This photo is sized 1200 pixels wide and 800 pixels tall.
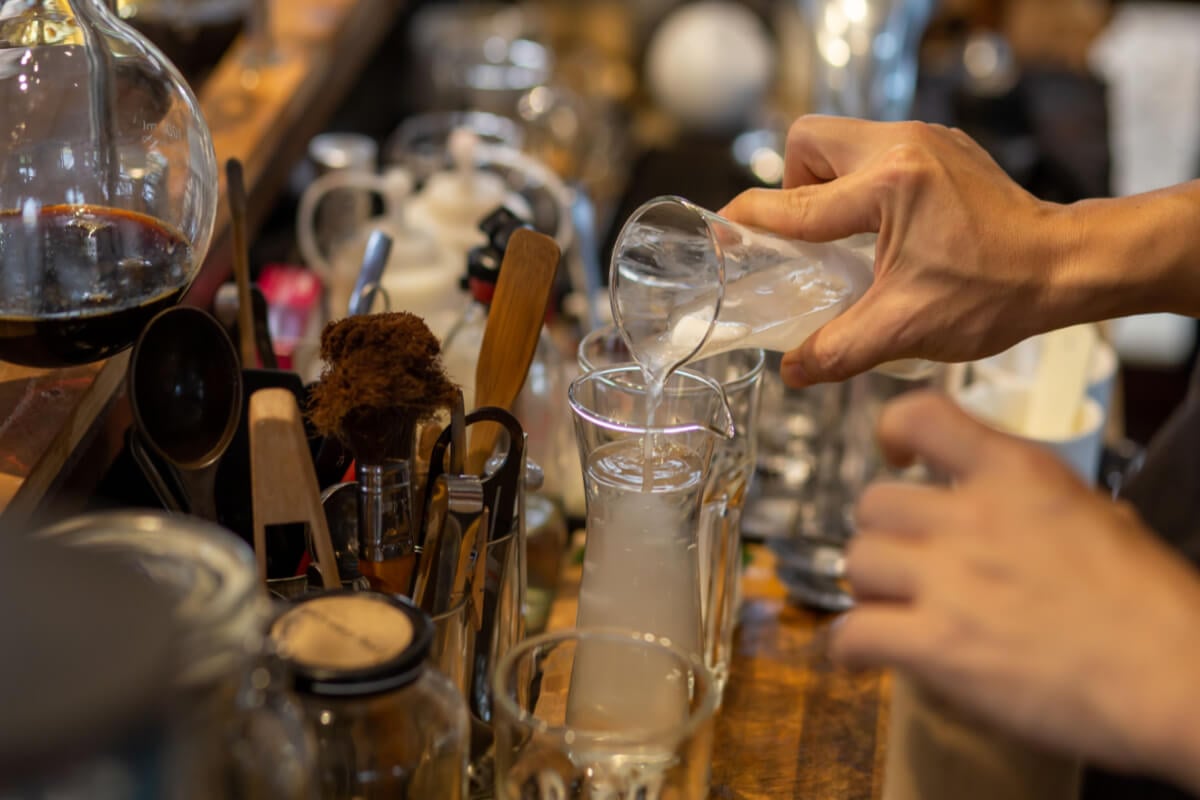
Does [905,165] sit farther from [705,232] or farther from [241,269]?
[241,269]

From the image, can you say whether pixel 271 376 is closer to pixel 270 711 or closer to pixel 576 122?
pixel 270 711

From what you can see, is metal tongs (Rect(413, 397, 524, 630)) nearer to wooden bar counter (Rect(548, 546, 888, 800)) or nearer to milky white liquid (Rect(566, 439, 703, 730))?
milky white liquid (Rect(566, 439, 703, 730))

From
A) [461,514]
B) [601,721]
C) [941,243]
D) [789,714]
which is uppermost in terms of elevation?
[941,243]

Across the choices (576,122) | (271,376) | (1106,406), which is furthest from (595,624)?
(576,122)

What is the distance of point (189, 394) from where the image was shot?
2.43 ft

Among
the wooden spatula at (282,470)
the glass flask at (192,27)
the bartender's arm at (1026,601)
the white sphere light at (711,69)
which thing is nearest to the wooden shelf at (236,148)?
the glass flask at (192,27)

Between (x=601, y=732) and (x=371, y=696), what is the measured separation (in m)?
0.13

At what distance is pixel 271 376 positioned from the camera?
0.79m

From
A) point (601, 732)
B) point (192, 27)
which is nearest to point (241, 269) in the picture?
point (601, 732)

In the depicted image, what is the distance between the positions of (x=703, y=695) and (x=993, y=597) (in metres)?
0.17

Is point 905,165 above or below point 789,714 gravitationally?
above

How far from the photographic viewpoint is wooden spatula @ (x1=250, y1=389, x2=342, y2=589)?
616mm

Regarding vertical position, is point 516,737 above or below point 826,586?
above

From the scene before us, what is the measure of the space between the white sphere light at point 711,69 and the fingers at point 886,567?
2.21 m
